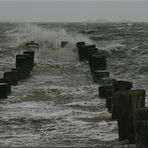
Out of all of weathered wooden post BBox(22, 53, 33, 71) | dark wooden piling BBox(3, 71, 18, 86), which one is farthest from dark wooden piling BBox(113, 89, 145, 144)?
weathered wooden post BBox(22, 53, 33, 71)

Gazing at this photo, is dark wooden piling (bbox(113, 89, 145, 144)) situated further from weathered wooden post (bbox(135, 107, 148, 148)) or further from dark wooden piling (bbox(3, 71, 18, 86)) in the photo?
dark wooden piling (bbox(3, 71, 18, 86))

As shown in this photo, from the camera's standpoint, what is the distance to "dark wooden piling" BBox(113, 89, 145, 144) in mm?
6520

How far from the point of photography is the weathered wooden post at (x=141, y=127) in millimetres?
5803

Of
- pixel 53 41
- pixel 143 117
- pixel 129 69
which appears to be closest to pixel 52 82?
pixel 129 69

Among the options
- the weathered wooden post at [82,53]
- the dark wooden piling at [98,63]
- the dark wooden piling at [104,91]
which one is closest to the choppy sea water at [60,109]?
the dark wooden piling at [104,91]

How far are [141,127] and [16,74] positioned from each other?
7.71 m

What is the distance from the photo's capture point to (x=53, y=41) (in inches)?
1181

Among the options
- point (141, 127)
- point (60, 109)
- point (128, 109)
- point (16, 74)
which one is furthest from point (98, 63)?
point (141, 127)

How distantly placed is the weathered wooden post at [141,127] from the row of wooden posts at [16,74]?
514cm

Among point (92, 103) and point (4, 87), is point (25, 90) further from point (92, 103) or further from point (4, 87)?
point (92, 103)

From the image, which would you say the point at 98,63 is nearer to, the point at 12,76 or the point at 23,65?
the point at 23,65

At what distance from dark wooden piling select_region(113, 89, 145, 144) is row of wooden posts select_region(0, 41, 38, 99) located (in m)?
4.43

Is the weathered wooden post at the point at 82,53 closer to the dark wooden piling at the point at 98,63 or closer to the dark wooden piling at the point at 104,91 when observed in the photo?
the dark wooden piling at the point at 98,63

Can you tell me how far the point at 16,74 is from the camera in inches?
518
